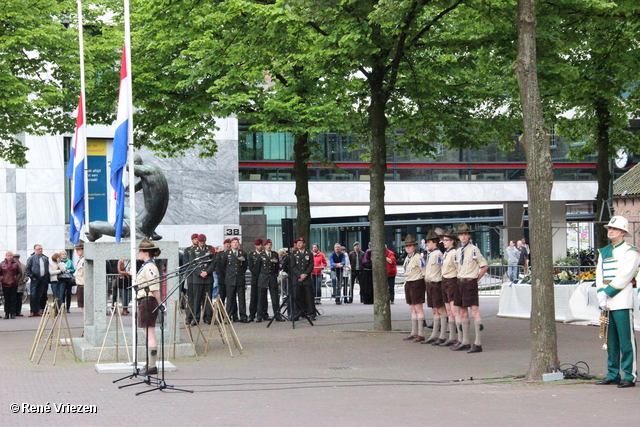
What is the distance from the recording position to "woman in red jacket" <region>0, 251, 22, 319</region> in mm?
24781

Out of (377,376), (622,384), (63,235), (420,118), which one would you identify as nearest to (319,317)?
(420,118)

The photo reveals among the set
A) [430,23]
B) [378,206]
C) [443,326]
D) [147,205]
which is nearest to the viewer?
[147,205]

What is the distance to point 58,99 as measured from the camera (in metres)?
22.3

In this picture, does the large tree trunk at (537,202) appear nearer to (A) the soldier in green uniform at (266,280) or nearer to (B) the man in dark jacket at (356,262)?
(A) the soldier in green uniform at (266,280)

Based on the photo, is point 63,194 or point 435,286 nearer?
point 435,286

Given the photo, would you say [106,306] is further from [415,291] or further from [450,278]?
[450,278]

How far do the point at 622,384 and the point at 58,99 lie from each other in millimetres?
16278

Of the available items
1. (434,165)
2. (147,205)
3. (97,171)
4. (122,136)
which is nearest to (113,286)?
(147,205)

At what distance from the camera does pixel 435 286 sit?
16.2 metres

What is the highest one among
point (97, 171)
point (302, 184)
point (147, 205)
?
point (97, 171)

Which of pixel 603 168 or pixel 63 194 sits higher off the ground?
pixel 63 194

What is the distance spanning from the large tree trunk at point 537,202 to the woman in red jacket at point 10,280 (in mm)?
17477

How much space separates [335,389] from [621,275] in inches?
150

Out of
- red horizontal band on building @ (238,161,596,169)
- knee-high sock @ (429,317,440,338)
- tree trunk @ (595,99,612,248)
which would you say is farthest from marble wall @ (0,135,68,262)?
knee-high sock @ (429,317,440,338)
